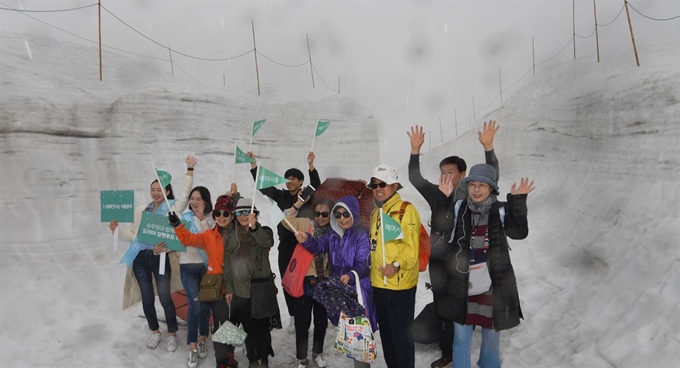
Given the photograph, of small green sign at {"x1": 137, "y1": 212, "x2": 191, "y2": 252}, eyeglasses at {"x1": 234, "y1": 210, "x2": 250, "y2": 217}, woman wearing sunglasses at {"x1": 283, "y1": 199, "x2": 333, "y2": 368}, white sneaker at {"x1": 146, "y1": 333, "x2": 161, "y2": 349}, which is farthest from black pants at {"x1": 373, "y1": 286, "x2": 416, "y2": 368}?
white sneaker at {"x1": 146, "y1": 333, "x2": 161, "y2": 349}

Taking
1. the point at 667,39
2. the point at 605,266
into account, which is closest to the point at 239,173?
the point at 605,266

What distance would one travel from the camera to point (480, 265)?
3412mm

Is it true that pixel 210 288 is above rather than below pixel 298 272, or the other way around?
below

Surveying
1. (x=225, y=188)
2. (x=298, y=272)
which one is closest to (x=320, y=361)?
→ (x=298, y=272)

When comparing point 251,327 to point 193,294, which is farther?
point 193,294

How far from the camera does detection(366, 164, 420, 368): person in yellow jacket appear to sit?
3.56 m

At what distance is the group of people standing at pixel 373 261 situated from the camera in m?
3.40

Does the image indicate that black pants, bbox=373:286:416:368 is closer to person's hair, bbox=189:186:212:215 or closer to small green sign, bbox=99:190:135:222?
person's hair, bbox=189:186:212:215

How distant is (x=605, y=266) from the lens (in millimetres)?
5875

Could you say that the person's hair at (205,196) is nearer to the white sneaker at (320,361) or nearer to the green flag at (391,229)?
the white sneaker at (320,361)

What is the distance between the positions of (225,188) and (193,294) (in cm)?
696

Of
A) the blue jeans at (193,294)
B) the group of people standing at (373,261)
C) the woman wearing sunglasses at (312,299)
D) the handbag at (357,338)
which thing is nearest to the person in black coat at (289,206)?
the group of people standing at (373,261)

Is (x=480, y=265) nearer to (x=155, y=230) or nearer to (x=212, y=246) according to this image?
(x=212, y=246)

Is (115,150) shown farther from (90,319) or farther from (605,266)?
(605,266)
